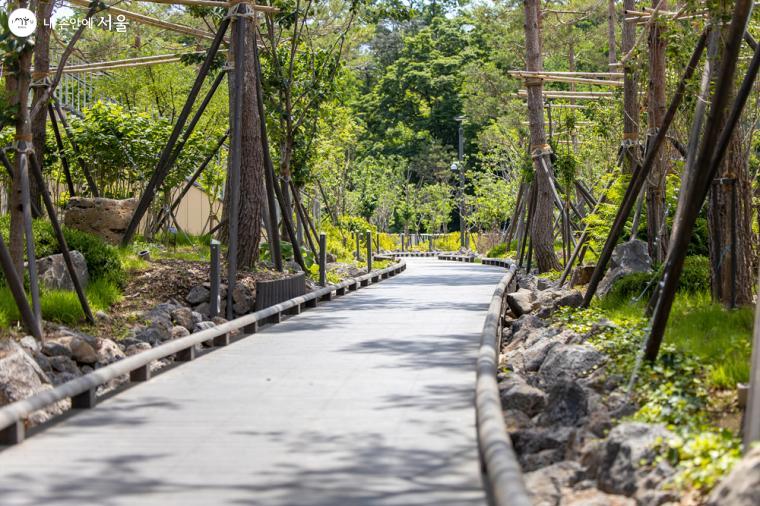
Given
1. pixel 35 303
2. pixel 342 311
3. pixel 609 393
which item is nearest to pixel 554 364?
pixel 609 393

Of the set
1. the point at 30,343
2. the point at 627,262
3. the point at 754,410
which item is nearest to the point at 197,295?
the point at 30,343

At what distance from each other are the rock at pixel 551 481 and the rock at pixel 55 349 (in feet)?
20.5

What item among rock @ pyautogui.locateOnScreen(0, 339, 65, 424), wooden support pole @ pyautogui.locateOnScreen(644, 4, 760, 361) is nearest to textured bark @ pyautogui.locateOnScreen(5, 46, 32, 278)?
rock @ pyautogui.locateOnScreen(0, 339, 65, 424)

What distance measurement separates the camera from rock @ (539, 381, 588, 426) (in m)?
9.44

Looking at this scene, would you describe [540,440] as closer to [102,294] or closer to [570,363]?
[570,363]

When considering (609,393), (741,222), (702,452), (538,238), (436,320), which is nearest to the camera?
(702,452)

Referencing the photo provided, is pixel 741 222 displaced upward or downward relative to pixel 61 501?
upward

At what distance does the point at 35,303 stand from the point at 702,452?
817cm

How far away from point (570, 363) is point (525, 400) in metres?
1.06

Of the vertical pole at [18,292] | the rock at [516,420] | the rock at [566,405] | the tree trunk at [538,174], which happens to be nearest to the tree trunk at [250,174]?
the vertical pole at [18,292]

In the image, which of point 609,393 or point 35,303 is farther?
point 35,303

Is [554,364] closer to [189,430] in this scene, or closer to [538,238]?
[189,430]

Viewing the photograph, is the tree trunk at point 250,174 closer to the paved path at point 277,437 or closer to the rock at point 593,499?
the paved path at point 277,437

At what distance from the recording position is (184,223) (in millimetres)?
34156
